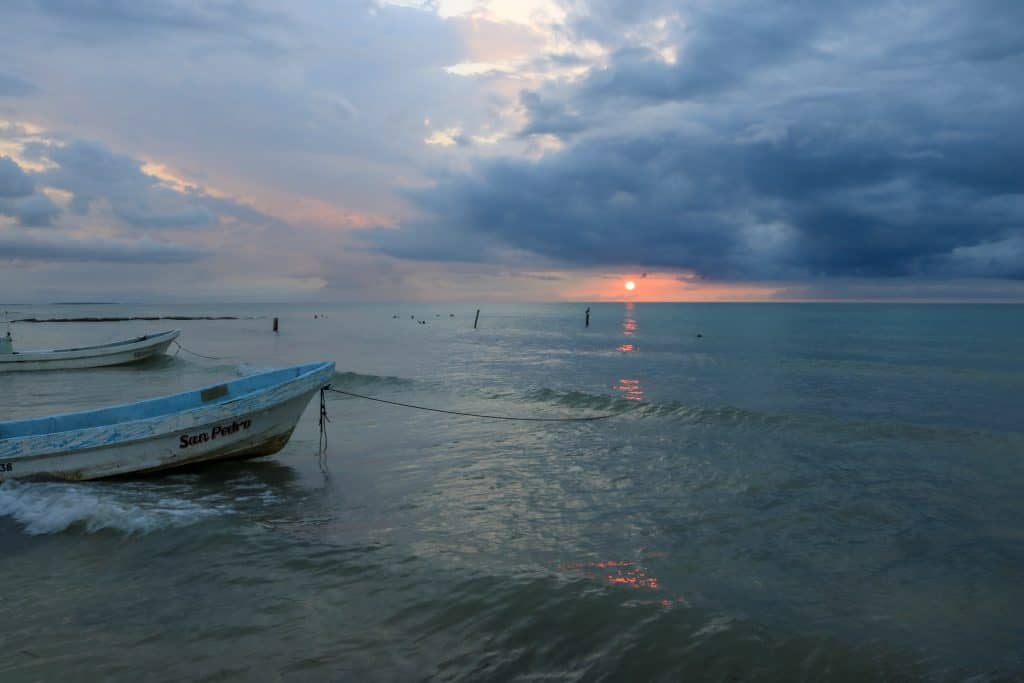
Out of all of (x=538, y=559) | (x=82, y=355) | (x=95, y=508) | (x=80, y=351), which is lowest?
(x=538, y=559)

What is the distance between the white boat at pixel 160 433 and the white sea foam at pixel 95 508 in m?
0.41

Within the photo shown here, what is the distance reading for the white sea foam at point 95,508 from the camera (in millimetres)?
8055

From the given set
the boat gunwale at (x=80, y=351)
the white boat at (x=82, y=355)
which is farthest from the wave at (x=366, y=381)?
the white boat at (x=82, y=355)

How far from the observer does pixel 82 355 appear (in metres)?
29.1

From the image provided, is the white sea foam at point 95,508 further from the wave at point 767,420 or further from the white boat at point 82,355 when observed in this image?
the white boat at point 82,355

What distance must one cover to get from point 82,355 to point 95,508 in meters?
25.5

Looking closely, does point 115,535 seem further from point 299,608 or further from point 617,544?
point 617,544

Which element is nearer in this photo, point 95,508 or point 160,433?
point 95,508

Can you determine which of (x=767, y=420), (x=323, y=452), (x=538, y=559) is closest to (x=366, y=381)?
(x=323, y=452)

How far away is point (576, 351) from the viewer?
46.4 m

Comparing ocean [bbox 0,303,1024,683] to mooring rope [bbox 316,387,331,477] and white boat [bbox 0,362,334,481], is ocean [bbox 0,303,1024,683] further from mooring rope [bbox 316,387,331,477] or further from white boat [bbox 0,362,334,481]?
white boat [bbox 0,362,334,481]

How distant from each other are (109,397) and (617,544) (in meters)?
20.8

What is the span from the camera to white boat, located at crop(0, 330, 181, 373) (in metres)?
27.5

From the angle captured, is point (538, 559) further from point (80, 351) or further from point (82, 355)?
point (82, 355)
